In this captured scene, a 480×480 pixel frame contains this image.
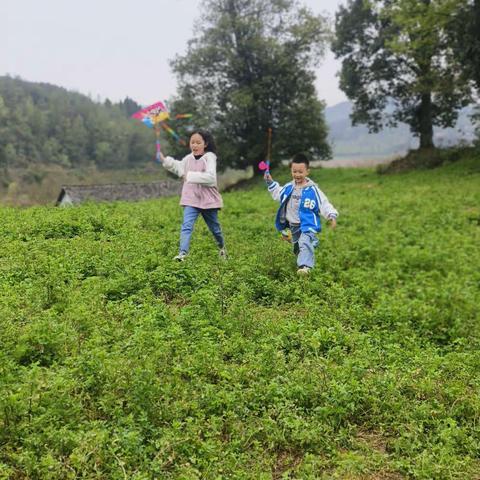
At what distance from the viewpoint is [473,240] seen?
46.2 feet

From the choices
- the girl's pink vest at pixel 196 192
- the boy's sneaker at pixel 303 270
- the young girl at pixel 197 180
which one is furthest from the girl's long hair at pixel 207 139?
the boy's sneaker at pixel 303 270

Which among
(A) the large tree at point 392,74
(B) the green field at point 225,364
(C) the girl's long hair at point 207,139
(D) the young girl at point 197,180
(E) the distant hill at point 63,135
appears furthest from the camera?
(E) the distant hill at point 63,135

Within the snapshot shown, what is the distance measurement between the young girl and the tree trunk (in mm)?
30734

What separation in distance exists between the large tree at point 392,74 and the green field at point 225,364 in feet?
81.4

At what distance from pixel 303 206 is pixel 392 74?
107 ft

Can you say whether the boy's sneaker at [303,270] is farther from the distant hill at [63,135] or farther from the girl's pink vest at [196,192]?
the distant hill at [63,135]

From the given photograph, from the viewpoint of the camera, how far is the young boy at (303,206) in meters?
9.16

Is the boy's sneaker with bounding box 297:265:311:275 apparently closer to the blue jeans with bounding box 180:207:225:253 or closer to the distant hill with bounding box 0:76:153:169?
the blue jeans with bounding box 180:207:225:253

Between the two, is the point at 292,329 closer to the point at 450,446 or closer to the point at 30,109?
the point at 450,446

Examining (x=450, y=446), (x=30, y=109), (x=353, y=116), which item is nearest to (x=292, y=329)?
(x=450, y=446)

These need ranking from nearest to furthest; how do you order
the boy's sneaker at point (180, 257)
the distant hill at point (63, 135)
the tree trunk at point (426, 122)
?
1. the boy's sneaker at point (180, 257)
2. the tree trunk at point (426, 122)
3. the distant hill at point (63, 135)

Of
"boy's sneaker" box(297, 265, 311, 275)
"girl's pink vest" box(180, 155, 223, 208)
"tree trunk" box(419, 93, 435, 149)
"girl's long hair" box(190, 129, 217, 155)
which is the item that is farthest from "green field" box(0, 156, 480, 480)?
A: "tree trunk" box(419, 93, 435, 149)

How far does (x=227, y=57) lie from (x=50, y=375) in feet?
131

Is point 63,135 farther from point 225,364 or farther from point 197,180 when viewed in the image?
point 225,364
